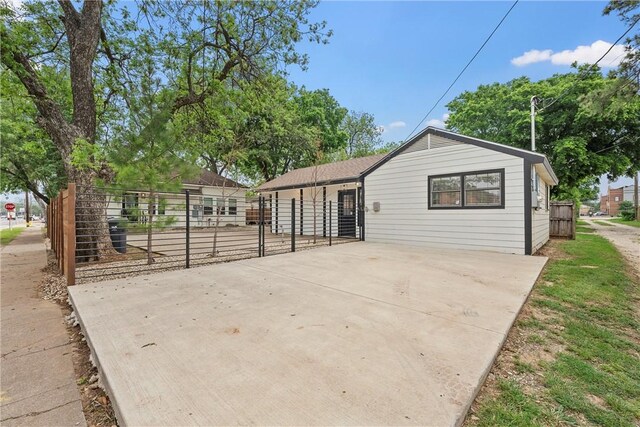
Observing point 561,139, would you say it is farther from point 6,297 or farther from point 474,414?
point 6,297

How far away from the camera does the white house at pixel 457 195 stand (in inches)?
278

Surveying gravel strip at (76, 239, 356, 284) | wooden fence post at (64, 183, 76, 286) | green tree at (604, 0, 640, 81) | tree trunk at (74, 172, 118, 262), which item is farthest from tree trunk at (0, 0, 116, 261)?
green tree at (604, 0, 640, 81)

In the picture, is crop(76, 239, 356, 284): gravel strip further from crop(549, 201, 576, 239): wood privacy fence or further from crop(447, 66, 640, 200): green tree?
crop(447, 66, 640, 200): green tree

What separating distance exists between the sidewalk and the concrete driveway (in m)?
0.25

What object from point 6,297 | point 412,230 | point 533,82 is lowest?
point 6,297

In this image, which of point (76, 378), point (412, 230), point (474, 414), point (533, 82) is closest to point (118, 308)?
point (76, 378)

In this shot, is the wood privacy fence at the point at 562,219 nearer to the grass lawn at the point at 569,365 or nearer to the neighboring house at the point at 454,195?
the neighboring house at the point at 454,195

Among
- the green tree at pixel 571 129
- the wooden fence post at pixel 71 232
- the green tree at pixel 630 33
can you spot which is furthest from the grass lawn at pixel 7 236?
the green tree at pixel 571 129

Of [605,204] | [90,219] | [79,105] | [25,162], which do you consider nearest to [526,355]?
[90,219]

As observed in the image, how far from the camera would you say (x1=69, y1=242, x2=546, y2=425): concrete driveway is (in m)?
1.61

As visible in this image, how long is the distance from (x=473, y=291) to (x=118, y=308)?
4370 millimetres

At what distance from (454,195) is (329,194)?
532cm

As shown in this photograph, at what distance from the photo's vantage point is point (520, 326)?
2943 mm

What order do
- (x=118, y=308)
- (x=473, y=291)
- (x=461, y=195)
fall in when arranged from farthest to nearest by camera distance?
(x=461, y=195) < (x=473, y=291) < (x=118, y=308)
